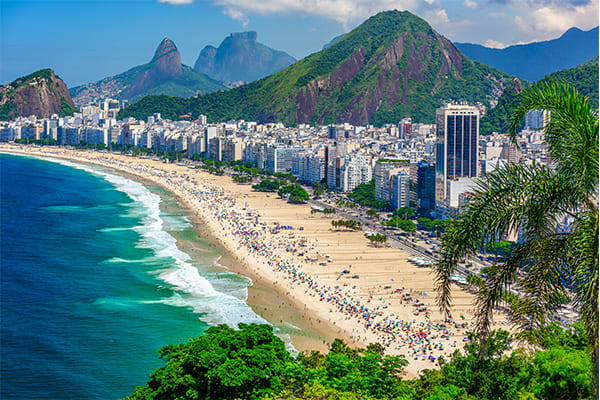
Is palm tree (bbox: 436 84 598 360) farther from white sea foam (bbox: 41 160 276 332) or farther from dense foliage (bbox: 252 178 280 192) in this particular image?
dense foliage (bbox: 252 178 280 192)

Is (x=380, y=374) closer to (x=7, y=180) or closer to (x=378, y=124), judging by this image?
(x=7, y=180)

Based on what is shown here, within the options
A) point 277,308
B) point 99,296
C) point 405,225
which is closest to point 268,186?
point 405,225

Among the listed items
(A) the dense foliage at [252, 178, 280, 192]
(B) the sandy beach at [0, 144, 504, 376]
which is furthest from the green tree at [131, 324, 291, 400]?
(A) the dense foliage at [252, 178, 280, 192]

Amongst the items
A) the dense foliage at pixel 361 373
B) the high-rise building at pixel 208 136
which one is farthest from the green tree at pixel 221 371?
the high-rise building at pixel 208 136

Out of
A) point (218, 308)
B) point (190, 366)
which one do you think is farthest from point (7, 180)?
point (190, 366)

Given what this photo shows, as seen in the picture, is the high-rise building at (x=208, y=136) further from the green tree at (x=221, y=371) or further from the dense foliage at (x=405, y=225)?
the green tree at (x=221, y=371)

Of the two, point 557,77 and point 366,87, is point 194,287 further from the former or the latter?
point 366,87
